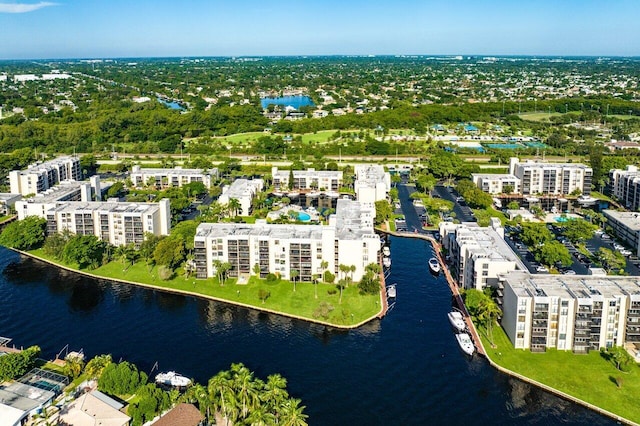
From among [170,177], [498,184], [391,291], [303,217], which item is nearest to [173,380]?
[391,291]

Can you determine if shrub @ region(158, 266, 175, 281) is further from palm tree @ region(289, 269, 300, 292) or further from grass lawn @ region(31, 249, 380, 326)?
palm tree @ region(289, 269, 300, 292)

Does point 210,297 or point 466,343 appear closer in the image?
point 466,343

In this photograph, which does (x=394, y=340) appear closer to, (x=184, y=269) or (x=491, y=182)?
(x=184, y=269)

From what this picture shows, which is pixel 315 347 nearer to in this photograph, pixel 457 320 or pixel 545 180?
pixel 457 320

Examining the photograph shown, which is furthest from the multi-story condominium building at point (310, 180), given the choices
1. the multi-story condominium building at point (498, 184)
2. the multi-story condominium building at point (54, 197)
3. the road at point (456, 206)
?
the multi-story condominium building at point (54, 197)

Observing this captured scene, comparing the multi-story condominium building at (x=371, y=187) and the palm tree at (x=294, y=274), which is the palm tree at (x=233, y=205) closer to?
the multi-story condominium building at (x=371, y=187)

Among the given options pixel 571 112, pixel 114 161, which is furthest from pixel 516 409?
pixel 571 112
